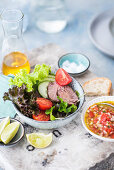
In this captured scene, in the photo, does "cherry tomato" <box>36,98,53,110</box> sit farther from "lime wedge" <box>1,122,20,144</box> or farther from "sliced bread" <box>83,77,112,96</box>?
"sliced bread" <box>83,77,112,96</box>

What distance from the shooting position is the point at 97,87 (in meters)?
3.01

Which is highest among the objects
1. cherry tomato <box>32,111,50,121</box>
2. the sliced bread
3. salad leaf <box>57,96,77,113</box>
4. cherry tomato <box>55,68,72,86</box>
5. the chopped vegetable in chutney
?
cherry tomato <box>55,68,72,86</box>

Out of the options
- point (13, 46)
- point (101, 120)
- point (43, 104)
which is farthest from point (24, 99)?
point (13, 46)

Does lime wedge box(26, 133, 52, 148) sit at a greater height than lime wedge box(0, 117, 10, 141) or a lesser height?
lesser

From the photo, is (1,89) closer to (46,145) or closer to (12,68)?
(12,68)

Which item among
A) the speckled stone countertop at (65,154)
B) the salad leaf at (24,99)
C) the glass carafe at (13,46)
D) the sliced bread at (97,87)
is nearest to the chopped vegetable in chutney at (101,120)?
the speckled stone countertop at (65,154)

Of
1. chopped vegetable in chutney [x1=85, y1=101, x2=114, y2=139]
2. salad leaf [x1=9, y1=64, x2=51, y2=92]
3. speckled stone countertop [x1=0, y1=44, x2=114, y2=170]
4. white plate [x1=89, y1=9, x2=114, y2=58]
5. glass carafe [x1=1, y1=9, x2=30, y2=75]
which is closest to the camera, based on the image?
speckled stone countertop [x1=0, y1=44, x2=114, y2=170]

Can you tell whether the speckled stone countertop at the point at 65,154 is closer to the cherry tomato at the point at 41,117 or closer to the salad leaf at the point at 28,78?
the cherry tomato at the point at 41,117

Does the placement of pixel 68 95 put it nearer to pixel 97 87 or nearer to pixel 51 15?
pixel 97 87

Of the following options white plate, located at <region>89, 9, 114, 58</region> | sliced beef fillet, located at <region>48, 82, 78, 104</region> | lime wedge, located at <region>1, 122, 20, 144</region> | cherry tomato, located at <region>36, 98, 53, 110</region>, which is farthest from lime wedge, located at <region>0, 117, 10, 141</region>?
white plate, located at <region>89, 9, 114, 58</region>

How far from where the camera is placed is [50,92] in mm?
2605

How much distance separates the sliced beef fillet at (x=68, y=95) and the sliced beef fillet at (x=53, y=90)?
45 mm

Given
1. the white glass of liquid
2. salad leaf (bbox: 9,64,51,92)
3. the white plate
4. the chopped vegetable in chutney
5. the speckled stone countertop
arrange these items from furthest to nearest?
the white glass of liquid
the white plate
salad leaf (bbox: 9,64,51,92)
the chopped vegetable in chutney
the speckled stone countertop

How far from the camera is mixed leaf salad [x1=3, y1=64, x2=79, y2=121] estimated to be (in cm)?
240
